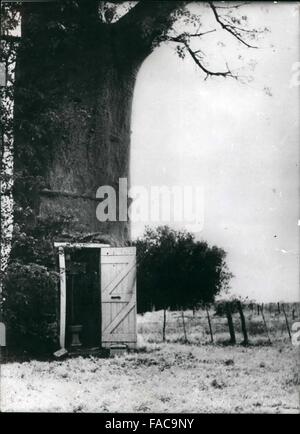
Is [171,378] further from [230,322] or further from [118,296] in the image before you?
[118,296]

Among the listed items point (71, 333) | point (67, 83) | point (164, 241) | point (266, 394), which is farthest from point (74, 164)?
point (266, 394)

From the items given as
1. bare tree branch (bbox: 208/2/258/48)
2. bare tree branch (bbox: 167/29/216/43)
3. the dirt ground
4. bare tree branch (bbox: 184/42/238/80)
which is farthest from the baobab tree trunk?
the dirt ground

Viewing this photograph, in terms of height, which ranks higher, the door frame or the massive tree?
the massive tree

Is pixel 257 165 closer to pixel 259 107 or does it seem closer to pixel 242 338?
pixel 259 107

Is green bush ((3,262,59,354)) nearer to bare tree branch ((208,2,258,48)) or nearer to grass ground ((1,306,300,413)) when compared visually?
grass ground ((1,306,300,413))

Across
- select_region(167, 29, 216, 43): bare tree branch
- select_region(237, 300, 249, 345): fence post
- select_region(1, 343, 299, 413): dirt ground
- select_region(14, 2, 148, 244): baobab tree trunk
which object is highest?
select_region(167, 29, 216, 43): bare tree branch

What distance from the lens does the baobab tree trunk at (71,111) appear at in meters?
7.39

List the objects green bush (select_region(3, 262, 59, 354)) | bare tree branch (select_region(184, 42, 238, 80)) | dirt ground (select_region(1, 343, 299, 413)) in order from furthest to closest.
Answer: bare tree branch (select_region(184, 42, 238, 80)) < green bush (select_region(3, 262, 59, 354)) < dirt ground (select_region(1, 343, 299, 413))

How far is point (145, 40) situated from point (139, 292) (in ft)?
12.3

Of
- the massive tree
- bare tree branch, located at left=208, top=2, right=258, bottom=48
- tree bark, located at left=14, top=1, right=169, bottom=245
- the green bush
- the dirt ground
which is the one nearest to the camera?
the dirt ground

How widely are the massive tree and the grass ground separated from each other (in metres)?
1.76

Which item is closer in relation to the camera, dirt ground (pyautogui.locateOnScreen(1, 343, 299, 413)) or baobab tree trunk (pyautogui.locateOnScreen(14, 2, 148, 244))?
dirt ground (pyautogui.locateOnScreen(1, 343, 299, 413))

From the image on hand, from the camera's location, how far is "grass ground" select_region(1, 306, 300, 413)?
19.4 feet

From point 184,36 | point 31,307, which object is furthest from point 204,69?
point 31,307
